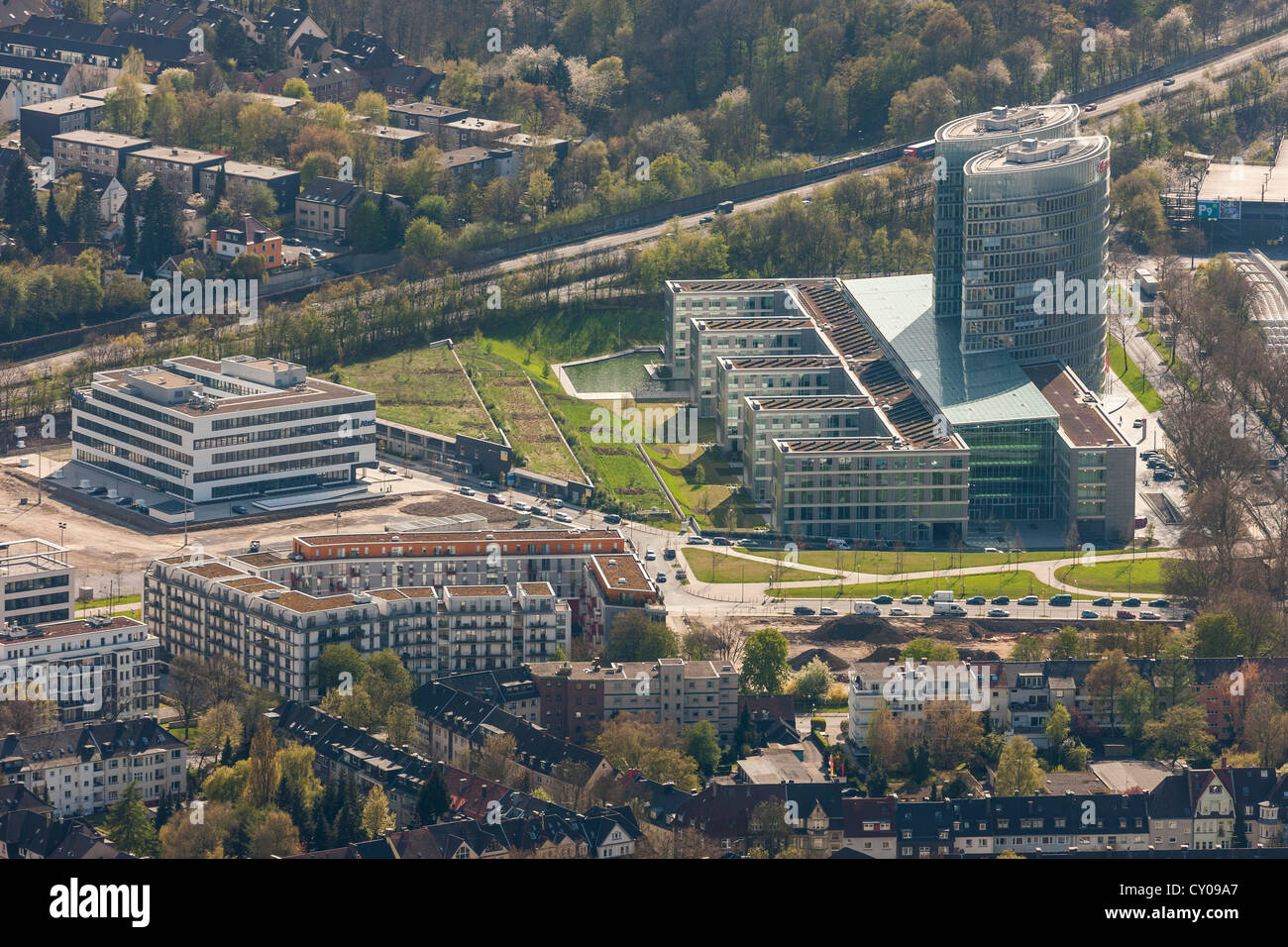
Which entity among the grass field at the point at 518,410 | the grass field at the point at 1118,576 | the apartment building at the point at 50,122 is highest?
the apartment building at the point at 50,122

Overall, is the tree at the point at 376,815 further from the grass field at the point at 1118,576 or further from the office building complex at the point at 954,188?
the office building complex at the point at 954,188

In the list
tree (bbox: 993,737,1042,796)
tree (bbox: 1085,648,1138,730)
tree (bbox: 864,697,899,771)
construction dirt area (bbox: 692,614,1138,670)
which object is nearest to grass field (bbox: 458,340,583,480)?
construction dirt area (bbox: 692,614,1138,670)

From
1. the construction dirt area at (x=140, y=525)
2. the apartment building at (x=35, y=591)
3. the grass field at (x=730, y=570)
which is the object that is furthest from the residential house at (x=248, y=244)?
the apartment building at (x=35, y=591)

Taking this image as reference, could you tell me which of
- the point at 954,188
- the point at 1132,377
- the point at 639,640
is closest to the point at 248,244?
the point at 954,188

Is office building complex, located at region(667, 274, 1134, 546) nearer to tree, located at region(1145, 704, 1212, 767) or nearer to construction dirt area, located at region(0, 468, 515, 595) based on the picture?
construction dirt area, located at region(0, 468, 515, 595)

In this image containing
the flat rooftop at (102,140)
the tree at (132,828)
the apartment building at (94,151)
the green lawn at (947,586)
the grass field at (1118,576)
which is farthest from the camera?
the flat rooftop at (102,140)

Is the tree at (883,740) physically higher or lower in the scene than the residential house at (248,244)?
lower
